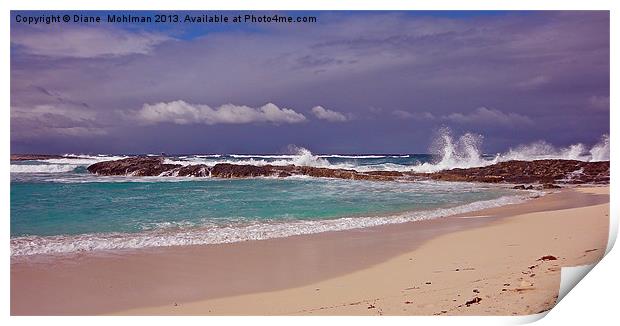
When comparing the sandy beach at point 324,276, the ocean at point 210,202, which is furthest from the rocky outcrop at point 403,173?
the sandy beach at point 324,276

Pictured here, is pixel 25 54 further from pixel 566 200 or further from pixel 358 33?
pixel 566 200

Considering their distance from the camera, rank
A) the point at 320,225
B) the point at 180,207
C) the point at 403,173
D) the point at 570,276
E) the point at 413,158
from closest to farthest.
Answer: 1. the point at 570,276
2. the point at 180,207
3. the point at 320,225
4. the point at 413,158
5. the point at 403,173

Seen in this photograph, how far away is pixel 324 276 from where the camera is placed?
3.92m

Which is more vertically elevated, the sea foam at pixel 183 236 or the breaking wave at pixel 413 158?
the breaking wave at pixel 413 158

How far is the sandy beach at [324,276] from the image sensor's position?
11.7 feet

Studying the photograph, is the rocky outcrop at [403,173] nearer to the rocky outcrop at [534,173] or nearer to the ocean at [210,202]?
the rocky outcrop at [534,173]

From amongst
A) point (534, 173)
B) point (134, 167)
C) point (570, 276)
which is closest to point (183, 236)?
point (134, 167)

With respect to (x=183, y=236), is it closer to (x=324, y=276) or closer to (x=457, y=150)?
(x=324, y=276)

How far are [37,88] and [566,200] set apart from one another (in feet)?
18.9

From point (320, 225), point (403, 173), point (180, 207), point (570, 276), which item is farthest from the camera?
point (403, 173)

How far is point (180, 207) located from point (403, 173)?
2.59 m

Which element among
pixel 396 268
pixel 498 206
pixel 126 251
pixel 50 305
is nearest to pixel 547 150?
pixel 498 206

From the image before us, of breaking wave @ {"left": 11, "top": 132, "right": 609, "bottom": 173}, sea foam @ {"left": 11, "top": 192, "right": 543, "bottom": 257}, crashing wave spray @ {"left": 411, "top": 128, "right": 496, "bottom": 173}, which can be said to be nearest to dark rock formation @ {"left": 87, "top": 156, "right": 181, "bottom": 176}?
breaking wave @ {"left": 11, "top": 132, "right": 609, "bottom": 173}

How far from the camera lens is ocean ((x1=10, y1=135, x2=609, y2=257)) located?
4488 millimetres
